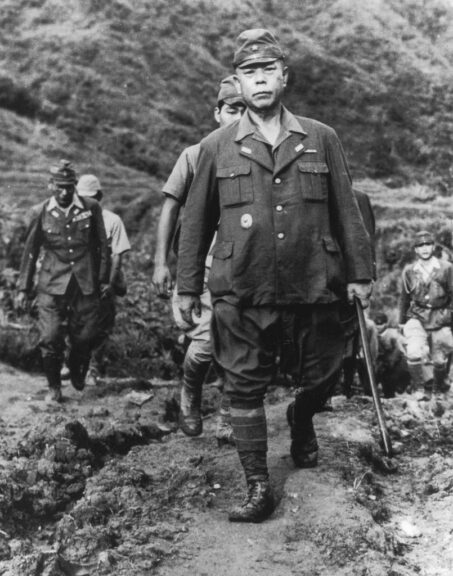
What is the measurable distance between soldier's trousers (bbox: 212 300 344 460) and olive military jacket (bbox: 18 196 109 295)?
3.76 meters

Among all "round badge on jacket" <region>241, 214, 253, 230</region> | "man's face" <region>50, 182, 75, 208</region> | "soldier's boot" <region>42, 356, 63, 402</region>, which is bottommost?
"soldier's boot" <region>42, 356, 63, 402</region>

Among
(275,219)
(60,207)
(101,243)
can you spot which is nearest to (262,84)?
(275,219)

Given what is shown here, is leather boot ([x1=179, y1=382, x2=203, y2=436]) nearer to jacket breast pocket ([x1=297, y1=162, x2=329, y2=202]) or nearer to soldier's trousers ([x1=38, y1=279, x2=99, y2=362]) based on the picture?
jacket breast pocket ([x1=297, y1=162, x2=329, y2=202])

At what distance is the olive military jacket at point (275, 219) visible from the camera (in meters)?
3.64

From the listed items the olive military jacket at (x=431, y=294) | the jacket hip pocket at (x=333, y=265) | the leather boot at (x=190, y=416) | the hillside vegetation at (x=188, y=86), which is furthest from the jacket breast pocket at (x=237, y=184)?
the hillside vegetation at (x=188, y=86)

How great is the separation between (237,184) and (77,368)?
15.2ft

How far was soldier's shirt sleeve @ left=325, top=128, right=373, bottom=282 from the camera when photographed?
377 centimetres

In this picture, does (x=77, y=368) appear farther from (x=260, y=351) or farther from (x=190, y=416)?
(x=260, y=351)

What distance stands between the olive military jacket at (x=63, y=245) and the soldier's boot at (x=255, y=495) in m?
3.99

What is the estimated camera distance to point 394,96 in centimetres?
1691

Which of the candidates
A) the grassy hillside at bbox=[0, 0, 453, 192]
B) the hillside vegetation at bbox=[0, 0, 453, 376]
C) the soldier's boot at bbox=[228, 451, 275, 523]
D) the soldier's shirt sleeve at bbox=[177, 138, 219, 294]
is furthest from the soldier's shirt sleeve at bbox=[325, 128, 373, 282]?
the grassy hillside at bbox=[0, 0, 453, 192]

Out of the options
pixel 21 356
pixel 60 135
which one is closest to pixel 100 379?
pixel 21 356

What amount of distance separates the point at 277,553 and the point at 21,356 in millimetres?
6525

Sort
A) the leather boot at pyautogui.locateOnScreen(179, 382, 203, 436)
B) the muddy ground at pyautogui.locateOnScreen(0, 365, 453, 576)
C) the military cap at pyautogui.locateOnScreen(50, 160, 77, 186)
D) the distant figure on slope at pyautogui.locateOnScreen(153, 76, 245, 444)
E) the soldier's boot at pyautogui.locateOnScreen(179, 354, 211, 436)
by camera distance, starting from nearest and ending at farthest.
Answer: the muddy ground at pyautogui.locateOnScreen(0, 365, 453, 576)
the distant figure on slope at pyautogui.locateOnScreen(153, 76, 245, 444)
the soldier's boot at pyautogui.locateOnScreen(179, 354, 211, 436)
the leather boot at pyautogui.locateOnScreen(179, 382, 203, 436)
the military cap at pyautogui.locateOnScreen(50, 160, 77, 186)
